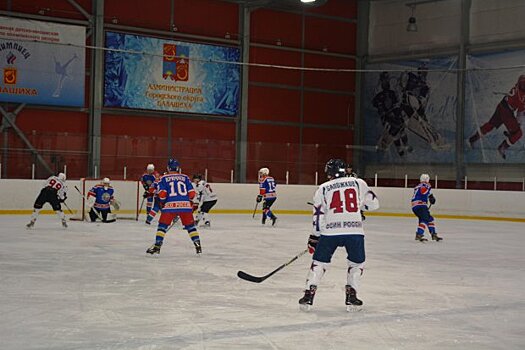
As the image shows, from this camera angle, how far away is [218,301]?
567 cm

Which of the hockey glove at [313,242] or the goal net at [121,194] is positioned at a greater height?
the hockey glove at [313,242]

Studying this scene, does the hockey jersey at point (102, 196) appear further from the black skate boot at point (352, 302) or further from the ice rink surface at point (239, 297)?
the black skate boot at point (352, 302)

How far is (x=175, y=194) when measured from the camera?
856cm

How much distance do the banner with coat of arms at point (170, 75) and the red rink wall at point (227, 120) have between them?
15.7 inches

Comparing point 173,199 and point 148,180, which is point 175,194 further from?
point 148,180

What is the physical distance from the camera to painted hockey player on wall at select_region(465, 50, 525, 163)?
2142cm

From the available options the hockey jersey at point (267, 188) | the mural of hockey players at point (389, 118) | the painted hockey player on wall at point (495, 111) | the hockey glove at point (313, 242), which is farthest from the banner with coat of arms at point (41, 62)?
the hockey glove at point (313, 242)

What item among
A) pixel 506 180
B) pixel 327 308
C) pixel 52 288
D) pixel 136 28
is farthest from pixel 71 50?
pixel 327 308

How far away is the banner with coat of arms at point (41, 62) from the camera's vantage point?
1878 cm

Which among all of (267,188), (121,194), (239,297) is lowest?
(239,297)

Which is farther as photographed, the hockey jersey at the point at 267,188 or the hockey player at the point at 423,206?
the hockey jersey at the point at 267,188

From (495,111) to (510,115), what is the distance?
0.53 m

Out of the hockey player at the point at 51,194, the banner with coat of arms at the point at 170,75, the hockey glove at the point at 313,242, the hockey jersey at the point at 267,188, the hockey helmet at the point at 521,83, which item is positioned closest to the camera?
the hockey glove at the point at 313,242

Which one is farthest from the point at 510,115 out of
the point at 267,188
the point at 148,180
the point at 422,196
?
the point at 148,180
